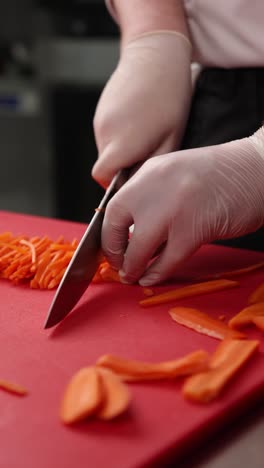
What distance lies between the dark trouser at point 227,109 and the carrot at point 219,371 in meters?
0.65

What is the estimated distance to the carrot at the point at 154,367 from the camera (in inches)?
33.3

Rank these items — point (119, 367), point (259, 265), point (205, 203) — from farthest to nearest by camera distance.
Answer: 1. point (259, 265)
2. point (205, 203)
3. point (119, 367)

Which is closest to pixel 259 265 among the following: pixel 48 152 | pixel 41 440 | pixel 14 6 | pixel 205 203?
pixel 205 203

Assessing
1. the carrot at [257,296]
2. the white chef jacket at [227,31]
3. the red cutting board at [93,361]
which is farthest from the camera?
the white chef jacket at [227,31]

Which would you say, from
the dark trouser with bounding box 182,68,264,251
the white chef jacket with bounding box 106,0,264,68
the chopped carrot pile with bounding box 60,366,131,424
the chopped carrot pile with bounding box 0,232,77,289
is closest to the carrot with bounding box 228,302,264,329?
the chopped carrot pile with bounding box 60,366,131,424

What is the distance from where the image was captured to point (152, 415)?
2.60ft

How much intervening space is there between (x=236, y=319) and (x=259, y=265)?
319mm

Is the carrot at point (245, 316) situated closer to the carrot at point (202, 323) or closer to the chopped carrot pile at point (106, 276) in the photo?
the carrot at point (202, 323)

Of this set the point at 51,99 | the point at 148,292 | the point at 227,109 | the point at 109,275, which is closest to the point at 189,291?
the point at 148,292

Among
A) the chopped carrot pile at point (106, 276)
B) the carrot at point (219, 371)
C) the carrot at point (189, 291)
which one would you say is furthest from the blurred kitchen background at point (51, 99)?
the carrot at point (219, 371)

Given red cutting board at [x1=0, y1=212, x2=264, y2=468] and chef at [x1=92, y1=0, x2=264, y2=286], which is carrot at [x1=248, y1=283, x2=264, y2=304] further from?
chef at [x1=92, y1=0, x2=264, y2=286]

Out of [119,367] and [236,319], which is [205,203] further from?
[119,367]

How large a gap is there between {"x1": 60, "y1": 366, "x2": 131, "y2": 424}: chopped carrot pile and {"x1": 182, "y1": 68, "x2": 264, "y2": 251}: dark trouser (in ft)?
2.64

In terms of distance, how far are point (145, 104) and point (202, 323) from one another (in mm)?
629
